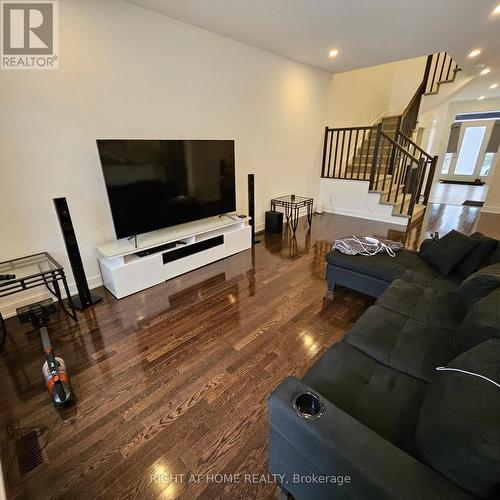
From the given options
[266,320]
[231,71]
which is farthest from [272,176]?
[266,320]

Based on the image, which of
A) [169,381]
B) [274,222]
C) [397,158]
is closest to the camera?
[169,381]

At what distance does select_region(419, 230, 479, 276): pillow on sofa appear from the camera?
2.11m

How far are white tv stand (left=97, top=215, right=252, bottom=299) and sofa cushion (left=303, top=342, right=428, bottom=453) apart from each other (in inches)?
80.4

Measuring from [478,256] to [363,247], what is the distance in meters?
0.85

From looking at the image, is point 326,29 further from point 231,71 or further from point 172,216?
point 172,216

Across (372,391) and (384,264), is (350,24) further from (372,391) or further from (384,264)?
(372,391)

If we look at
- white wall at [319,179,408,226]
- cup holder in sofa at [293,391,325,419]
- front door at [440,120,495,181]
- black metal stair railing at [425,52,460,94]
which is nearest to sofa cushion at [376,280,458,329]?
cup holder in sofa at [293,391,325,419]

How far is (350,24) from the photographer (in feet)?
9.75

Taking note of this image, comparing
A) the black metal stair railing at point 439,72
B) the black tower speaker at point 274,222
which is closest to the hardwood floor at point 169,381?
the black tower speaker at point 274,222

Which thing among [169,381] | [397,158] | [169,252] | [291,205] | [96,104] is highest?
[96,104]

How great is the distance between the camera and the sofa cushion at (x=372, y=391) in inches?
39.6

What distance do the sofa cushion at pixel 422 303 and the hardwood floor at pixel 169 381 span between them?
0.52 m

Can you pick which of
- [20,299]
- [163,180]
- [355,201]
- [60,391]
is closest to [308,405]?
[60,391]

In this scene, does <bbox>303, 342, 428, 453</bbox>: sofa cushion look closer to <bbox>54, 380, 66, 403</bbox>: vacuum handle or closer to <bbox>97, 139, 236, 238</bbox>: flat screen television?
<bbox>54, 380, 66, 403</bbox>: vacuum handle
